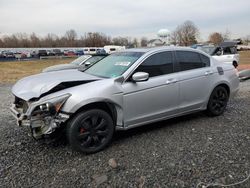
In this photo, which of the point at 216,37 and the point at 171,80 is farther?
the point at 216,37

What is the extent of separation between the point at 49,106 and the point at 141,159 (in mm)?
1469

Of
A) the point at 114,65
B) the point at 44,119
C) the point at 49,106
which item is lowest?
the point at 44,119

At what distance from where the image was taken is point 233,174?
9.89 ft

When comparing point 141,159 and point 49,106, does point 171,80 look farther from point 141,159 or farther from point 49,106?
point 49,106

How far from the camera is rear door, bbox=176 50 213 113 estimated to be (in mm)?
4516

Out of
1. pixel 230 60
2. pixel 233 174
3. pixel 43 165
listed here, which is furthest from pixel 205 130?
pixel 230 60

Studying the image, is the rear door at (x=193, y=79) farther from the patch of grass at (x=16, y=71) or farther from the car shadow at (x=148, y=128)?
the patch of grass at (x=16, y=71)

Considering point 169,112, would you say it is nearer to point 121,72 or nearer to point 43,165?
point 121,72

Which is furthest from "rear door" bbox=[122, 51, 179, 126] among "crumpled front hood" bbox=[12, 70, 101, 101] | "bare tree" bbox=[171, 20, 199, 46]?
"bare tree" bbox=[171, 20, 199, 46]

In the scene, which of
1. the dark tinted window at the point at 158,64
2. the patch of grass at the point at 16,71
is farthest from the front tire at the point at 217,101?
the patch of grass at the point at 16,71

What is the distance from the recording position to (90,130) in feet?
11.7

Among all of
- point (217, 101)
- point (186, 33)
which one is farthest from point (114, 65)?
point (186, 33)

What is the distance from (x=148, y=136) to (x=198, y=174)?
133 centimetres

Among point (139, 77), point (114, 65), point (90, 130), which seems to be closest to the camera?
point (90, 130)
